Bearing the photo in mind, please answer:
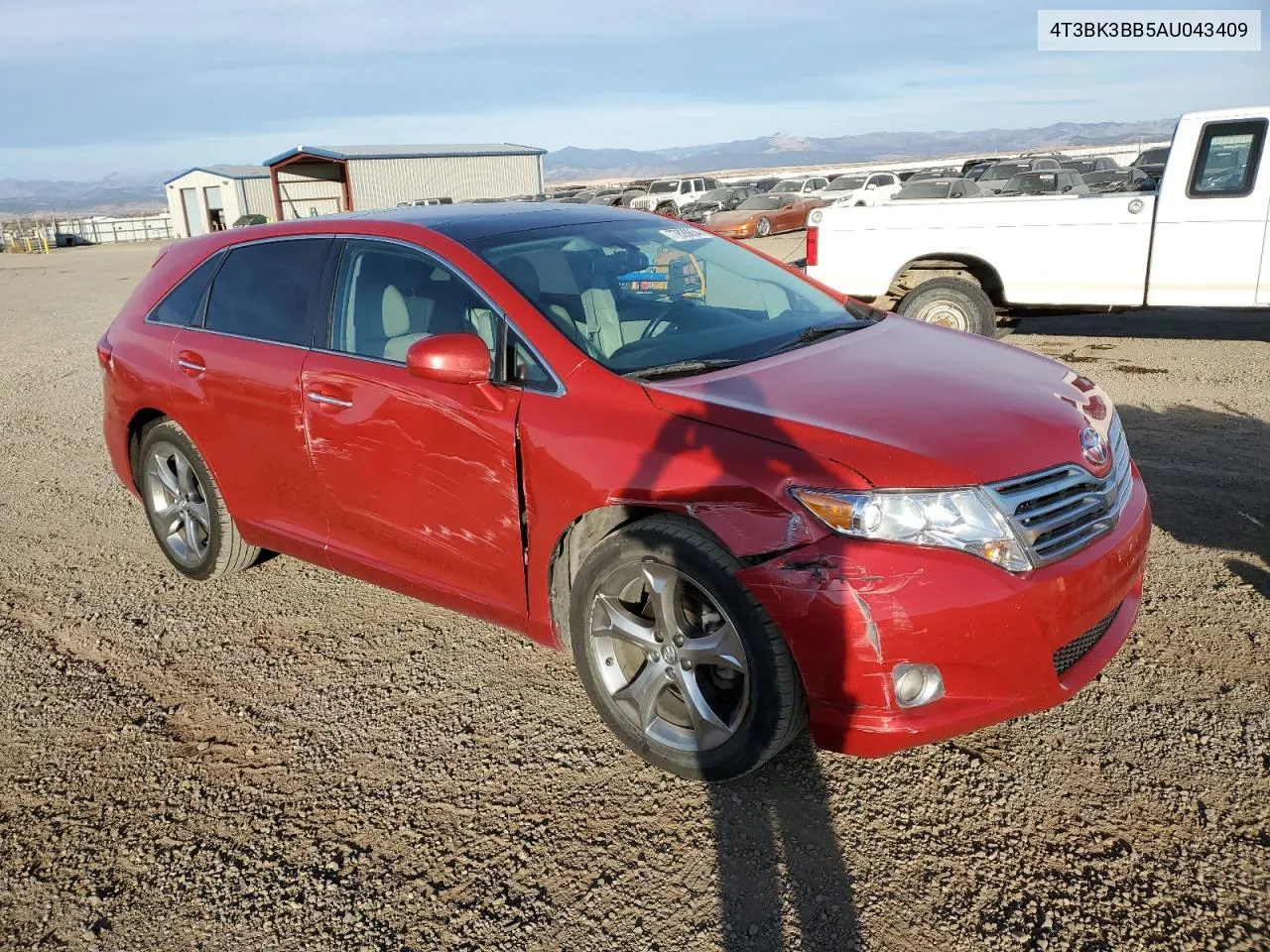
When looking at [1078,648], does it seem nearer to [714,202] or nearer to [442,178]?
[714,202]

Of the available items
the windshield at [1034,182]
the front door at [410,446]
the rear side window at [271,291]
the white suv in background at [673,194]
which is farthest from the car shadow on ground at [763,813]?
the white suv in background at [673,194]

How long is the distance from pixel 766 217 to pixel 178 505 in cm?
2871

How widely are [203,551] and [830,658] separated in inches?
132

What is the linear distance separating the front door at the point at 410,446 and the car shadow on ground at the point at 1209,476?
320 centimetres

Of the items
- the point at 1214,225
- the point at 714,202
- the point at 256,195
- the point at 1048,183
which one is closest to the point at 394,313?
the point at 1214,225

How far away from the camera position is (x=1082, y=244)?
8.34 metres

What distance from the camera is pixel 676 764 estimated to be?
3072 millimetres

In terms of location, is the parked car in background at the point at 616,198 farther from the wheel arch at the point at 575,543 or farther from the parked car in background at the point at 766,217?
the wheel arch at the point at 575,543

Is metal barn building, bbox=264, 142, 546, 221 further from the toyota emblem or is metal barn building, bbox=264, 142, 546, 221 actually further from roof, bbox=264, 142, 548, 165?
the toyota emblem

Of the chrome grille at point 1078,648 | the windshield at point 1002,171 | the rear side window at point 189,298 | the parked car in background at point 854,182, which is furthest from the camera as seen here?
the parked car in background at point 854,182

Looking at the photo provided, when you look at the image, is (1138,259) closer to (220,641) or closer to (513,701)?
(513,701)

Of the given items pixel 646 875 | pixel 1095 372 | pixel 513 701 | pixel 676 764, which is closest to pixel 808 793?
pixel 676 764

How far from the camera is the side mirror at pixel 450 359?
10.5 ft

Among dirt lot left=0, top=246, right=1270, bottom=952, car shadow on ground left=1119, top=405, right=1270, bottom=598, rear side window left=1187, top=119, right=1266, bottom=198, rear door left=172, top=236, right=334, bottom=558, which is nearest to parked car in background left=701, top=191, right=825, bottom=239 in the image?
rear side window left=1187, top=119, right=1266, bottom=198
